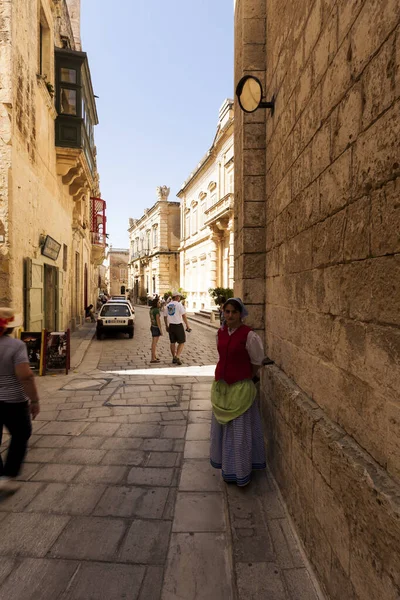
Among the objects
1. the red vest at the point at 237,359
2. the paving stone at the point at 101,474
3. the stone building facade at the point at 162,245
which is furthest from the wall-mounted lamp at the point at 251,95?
the stone building facade at the point at 162,245

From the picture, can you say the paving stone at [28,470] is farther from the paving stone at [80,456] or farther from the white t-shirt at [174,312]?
the white t-shirt at [174,312]

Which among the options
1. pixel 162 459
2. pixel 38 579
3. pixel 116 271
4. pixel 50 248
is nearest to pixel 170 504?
pixel 162 459

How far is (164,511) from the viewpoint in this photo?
2949mm

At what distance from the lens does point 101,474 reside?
3494mm

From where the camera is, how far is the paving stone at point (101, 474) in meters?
3.39

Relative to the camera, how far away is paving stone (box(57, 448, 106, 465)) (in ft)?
12.3

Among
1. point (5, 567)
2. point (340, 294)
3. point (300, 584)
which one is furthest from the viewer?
point (5, 567)

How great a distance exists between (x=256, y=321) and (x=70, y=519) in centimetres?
268

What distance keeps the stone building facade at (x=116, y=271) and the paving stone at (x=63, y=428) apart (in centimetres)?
6544

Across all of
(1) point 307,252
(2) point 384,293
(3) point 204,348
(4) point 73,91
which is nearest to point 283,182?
(1) point 307,252

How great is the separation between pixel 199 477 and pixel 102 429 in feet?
5.54

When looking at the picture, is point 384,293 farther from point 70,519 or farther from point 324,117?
point 70,519

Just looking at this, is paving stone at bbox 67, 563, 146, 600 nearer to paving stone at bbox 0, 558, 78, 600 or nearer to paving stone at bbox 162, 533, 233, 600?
paving stone at bbox 0, 558, 78, 600

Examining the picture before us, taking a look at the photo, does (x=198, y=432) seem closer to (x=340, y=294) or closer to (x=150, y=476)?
(x=150, y=476)
